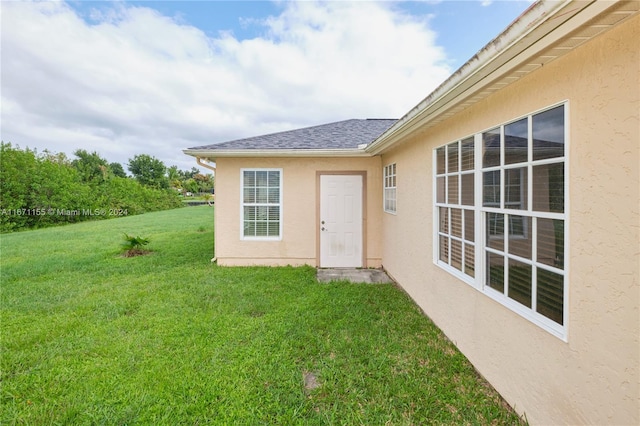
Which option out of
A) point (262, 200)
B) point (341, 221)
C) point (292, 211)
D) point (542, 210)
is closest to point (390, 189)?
point (341, 221)

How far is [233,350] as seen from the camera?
10.1 ft

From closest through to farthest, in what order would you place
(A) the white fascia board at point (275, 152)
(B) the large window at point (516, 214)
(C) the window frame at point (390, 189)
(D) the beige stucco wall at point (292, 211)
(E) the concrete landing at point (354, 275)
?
1. (B) the large window at point (516, 214)
2. (C) the window frame at point (390, 189)
3. (E) the concrete landing at point (354, 275)
4. (A) the white fascia board at point (275, 152)
5. (D) the beige stucco wall at point (292, 211)

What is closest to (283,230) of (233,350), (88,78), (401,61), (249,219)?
(249,219)

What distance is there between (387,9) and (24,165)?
21.2 m

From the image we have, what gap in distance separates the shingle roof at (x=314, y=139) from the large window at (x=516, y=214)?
3.63 m

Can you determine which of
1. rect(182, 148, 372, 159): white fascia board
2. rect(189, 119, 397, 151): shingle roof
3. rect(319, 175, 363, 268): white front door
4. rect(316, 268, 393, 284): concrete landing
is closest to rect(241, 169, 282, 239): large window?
rect(182, 148, 372, 159): white fascia board

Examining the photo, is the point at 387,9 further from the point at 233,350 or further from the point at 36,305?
the point at 36,305

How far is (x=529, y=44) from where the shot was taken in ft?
5.23

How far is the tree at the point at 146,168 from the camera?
45.0 metres

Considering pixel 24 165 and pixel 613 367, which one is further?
pixel 24 165

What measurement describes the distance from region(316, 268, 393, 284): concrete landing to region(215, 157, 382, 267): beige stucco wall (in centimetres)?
38

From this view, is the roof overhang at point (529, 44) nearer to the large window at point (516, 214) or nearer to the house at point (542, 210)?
the house at point (542, 210)

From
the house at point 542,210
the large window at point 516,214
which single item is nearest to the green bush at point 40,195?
the house at point 542,210

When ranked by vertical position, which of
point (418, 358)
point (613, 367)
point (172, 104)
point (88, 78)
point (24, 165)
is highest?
point (172, 104)
